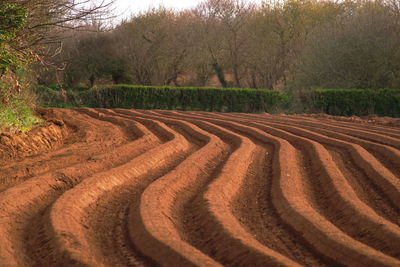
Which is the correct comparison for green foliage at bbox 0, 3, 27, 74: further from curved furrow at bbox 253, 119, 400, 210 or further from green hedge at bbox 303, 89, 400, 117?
green hedge at bbox 303, 89, 400, 117

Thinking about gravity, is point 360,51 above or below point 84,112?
above

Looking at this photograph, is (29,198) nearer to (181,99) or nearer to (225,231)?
(225,231)

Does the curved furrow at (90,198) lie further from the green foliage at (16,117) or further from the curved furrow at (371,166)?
the green foliage at (16,117)

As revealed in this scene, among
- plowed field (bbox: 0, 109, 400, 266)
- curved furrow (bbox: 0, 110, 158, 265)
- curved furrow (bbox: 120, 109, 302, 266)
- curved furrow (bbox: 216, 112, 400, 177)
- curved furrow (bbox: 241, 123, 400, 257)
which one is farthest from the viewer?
curved furrow (bbox: 216, 112, 400, 177)

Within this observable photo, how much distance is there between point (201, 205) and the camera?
3.85 meters

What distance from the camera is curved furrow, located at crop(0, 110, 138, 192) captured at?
4.75 m

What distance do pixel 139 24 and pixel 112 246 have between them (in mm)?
27817

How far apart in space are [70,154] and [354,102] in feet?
41.9

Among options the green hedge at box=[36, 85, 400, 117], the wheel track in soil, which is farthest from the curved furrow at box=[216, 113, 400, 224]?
the green hedge at box=[36, 85, 400, 117]

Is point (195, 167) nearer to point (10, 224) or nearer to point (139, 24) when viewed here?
point (10, 224)

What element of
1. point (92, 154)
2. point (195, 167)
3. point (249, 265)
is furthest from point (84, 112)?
point (249, 265)

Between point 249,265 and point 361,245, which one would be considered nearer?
point 249,265

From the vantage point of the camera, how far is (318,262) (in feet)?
9.32

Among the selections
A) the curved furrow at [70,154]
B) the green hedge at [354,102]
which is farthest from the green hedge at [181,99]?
the curved furrow at [70,154]
